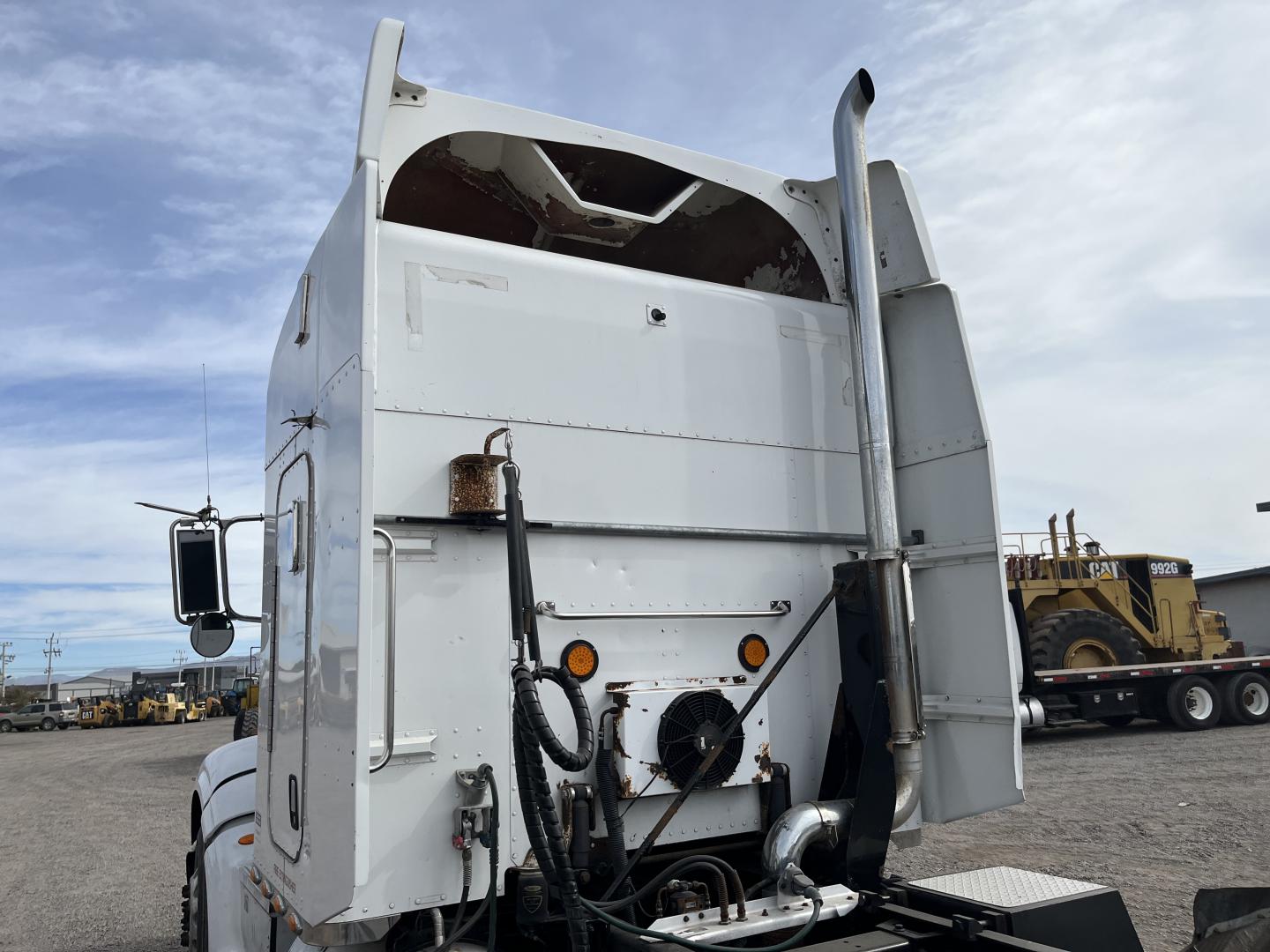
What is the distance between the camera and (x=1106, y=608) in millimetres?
17250

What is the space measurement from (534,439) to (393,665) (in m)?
0.90

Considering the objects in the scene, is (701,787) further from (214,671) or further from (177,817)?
(214,671)

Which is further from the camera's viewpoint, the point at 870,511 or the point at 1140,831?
the point at 1140,831

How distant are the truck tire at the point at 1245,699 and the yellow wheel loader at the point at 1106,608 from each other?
753 millimetres

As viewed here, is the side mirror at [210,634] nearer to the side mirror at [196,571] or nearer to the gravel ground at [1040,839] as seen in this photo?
the side mirror at [196,571]

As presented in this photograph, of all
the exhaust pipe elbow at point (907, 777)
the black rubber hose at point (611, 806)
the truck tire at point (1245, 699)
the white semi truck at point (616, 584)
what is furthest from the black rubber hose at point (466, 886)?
the truck tire at point (1245, 699)

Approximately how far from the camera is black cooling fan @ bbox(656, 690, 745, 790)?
3.10 m

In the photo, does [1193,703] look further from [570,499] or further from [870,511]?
[570,499]

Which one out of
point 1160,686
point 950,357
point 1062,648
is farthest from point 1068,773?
point 950,357

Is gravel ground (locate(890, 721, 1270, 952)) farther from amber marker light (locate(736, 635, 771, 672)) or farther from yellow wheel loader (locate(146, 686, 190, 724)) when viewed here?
yellow wheel loader (locate(146, 686, 190, 724))

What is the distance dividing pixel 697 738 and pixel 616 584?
59cm

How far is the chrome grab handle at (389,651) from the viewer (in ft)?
8.54

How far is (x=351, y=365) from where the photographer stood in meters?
2.65

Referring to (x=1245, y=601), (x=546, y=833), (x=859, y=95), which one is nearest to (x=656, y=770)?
(x=546, y=833)
